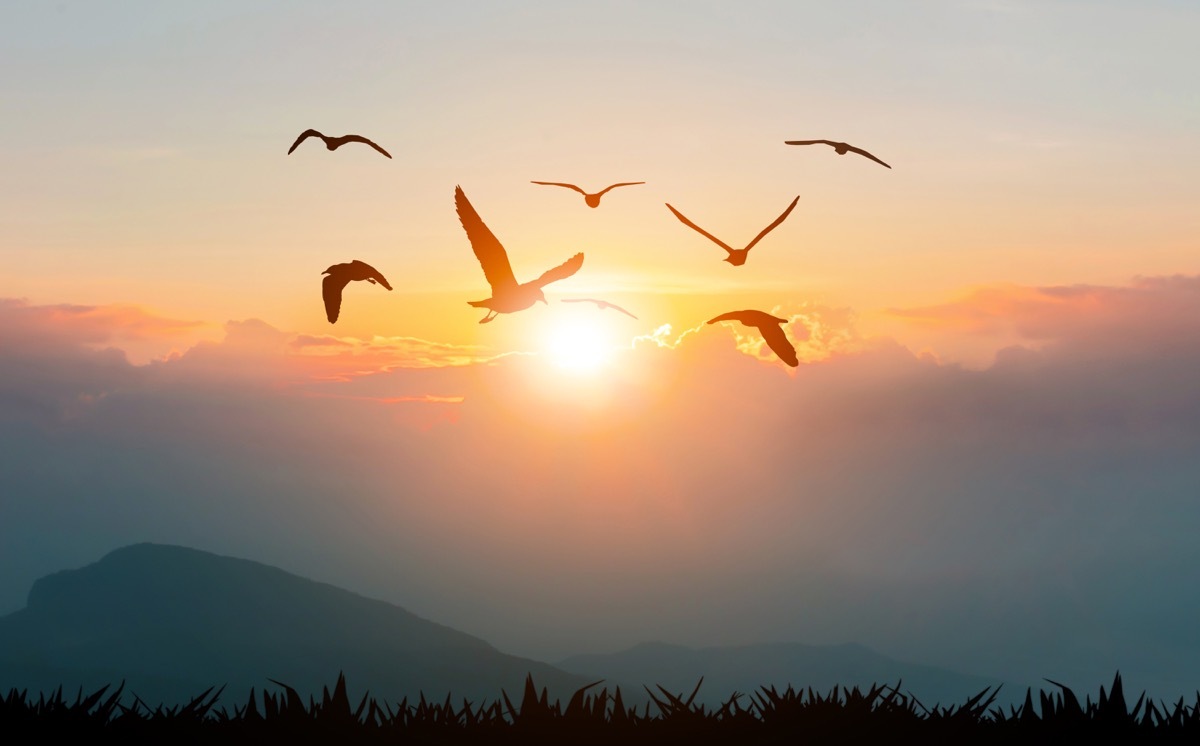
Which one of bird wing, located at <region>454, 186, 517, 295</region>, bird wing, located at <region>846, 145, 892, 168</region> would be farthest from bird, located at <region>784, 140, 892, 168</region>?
bird wing, located at <region>454, 186, 517, 295</region>

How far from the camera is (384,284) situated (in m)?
18.7

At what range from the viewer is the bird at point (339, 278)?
62.9 feet

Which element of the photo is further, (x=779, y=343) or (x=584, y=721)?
(x=779, y=343)

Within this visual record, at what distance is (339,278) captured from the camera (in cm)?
1952

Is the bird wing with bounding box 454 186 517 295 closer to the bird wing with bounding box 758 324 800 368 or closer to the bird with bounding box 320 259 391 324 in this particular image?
the bird with bounding box 320 259 391 324

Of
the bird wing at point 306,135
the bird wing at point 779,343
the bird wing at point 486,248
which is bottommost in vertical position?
the bird wing at point 779,343

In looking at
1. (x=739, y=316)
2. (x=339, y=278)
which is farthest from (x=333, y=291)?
(x=739, y=316)

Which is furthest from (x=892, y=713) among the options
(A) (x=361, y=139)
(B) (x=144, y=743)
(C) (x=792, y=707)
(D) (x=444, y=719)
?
(A) (x=361, y=139)

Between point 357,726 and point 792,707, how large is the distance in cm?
502

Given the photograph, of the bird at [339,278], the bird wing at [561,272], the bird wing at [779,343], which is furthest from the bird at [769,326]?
the bird at [339,278]

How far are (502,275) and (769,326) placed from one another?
481cm

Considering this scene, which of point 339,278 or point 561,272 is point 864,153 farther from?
point 339,278

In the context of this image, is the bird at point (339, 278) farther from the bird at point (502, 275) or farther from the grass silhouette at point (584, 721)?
the grass silhouette at point (584, 721)

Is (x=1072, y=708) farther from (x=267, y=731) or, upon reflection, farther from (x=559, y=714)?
(x=267, y=731)
